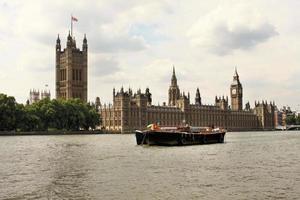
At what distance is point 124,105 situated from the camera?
6718 inches

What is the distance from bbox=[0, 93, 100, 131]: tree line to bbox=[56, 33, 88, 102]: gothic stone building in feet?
163

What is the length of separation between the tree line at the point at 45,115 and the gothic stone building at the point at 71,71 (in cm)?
4958

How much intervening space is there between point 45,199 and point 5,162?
63.2ft

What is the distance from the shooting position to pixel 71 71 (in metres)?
185

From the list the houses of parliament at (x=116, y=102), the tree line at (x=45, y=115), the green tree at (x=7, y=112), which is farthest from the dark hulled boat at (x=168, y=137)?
the houses of parliament at (x=116, y=102)

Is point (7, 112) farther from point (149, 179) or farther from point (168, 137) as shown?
point (149, 179)

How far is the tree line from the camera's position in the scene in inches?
4144

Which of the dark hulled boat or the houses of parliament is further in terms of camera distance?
the houses of parliament

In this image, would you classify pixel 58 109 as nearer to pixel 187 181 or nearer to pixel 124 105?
pixel 124 105

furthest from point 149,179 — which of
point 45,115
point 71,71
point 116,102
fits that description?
point 71,71

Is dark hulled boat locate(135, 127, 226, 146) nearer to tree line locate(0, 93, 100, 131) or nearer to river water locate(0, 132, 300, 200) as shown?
river water locate(0, 132, 300, 200)

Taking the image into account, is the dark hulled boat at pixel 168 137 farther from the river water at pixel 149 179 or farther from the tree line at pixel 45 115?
the tree line at pixel 45 115

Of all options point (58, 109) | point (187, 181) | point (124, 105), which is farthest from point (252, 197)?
point (124, 105)

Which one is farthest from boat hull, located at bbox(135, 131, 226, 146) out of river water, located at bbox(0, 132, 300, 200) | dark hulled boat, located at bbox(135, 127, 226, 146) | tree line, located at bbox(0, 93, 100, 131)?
tree line, located at bbox(0, 93, 100, 131)
